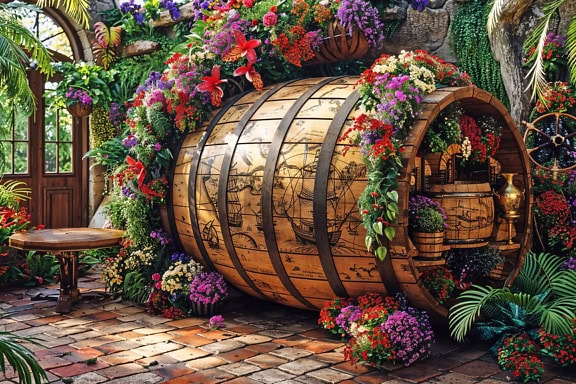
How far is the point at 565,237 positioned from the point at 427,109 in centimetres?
200

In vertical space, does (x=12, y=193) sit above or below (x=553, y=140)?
below

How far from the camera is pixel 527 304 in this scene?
169 inches

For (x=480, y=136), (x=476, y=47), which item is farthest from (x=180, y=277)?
(x=476, y=47)

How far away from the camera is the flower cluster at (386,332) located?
12.8ft

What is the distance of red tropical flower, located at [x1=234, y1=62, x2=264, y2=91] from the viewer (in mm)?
5203

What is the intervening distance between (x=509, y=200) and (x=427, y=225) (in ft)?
2.88

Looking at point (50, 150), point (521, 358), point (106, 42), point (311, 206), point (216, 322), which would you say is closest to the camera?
point (521, 358)

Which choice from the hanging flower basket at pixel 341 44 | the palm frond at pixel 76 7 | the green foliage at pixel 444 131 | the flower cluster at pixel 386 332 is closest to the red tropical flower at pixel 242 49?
the hanging flower basket at pixel 341 44

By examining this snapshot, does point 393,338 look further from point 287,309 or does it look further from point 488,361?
point 287,309

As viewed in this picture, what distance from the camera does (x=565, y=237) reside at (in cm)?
519

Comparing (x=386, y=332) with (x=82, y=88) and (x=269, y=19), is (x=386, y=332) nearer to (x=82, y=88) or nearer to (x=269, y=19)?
(x=269, y=19)

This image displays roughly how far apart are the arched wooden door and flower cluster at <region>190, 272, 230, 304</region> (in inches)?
148

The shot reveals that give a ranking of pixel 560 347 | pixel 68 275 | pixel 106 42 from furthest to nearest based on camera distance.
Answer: pixel 106 42 < pixel 68 275 < pixel 560 347

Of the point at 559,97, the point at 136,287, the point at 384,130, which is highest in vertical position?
the point at 559,97
